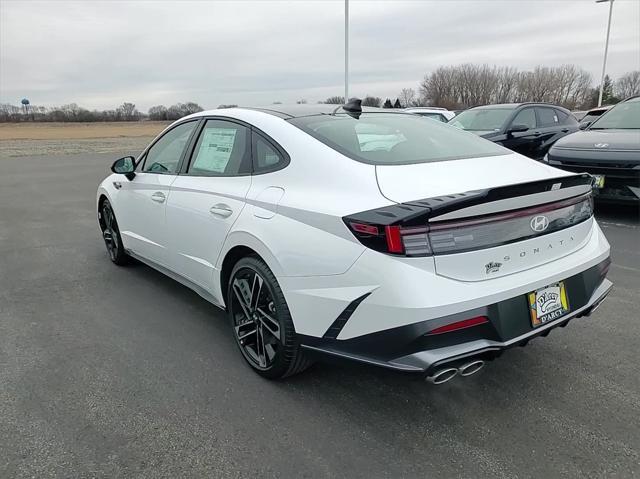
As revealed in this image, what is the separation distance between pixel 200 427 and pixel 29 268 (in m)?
3.78

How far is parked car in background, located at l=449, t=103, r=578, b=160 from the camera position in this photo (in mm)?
9367

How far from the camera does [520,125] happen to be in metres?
9.33

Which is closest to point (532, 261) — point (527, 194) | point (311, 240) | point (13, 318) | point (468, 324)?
point (527, 194)

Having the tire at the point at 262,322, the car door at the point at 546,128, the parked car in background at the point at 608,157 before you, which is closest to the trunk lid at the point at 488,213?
the tire at the point at 262,322

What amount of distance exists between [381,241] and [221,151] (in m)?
1.69

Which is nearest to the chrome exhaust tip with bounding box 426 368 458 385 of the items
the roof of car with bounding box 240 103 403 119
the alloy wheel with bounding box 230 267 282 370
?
the alloy wheel with bounding box 230 267 282 370

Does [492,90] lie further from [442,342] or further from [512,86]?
[442,342]

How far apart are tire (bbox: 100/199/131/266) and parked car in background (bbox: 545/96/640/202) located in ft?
19.0

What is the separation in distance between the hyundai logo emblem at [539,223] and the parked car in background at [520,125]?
285 inches

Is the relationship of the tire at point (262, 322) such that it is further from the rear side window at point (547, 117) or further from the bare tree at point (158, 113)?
the bare tree at point (158, 113)

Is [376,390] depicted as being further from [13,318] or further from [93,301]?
[13,318]

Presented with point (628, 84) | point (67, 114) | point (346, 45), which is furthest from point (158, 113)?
point (628, 84)

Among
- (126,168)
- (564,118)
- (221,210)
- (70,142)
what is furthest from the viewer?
(70,142)

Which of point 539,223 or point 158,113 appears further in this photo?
point 158,113
